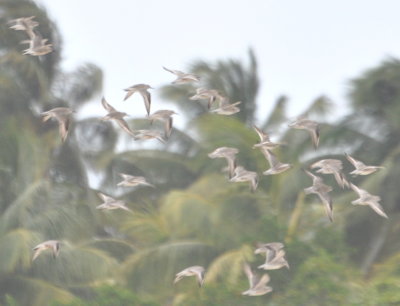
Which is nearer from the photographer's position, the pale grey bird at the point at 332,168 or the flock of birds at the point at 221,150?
the flock of birds at the point at 221,150

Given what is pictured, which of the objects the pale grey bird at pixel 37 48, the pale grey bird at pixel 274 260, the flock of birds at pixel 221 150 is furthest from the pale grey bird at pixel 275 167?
the pale grey bird at pixel 37 48

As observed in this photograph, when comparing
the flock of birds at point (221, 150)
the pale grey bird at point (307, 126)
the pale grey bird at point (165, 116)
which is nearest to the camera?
the flock of birds at point (221, 150)

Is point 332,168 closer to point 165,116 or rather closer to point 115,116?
point 165,116

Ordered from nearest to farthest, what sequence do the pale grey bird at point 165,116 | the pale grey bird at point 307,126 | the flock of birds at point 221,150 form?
the flock of birds at point 221,150, the pale grey bird at point 307,126, the pale grey bird at point 165,116

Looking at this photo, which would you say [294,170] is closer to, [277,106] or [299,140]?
[299,140]

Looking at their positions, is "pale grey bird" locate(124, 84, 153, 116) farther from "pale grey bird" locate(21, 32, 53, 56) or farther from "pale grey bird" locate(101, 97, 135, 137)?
"pale grey bird" locate(21, 32, 53, 56)

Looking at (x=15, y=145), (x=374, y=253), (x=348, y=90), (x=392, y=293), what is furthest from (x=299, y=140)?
(x=392, y=293)

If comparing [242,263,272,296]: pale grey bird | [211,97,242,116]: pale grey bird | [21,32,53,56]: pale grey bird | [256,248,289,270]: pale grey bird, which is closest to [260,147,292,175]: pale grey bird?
[211,97,242,116]: pale grey bird

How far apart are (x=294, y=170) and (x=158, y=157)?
15.2 ft

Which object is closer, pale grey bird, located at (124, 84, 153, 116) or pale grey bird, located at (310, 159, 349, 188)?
pale grey bird, located at (124, 84, 153, 116)

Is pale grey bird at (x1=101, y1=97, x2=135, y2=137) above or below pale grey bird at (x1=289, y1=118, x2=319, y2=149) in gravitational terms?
above

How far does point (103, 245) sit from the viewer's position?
68.7 feet

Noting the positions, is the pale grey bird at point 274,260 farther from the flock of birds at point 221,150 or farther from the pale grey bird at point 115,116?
the pale grey bird at point 115,116

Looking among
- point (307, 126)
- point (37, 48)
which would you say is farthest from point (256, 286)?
point (37, 48)
